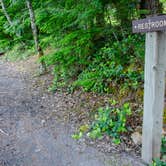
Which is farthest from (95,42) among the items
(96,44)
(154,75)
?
(154,75)

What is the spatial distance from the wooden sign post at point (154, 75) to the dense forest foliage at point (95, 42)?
6.01 ft

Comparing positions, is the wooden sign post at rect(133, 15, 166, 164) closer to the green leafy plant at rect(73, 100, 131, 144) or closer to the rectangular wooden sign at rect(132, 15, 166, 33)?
the rectangular wooden sign at rect(132, 15, 166, 33)

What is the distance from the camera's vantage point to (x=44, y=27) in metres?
6.27

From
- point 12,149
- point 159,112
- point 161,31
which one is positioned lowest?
point 12,149

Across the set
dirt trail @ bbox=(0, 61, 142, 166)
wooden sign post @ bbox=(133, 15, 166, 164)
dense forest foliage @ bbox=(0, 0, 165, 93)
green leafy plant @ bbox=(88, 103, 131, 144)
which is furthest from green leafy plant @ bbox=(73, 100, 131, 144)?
dense forest foliage @ bbox=(0, 0, 165, 93)

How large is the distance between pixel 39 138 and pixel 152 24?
269 cm

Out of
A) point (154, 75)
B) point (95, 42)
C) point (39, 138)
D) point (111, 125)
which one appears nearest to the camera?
point (154, 75)

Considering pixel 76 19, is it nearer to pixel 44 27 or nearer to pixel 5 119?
pixel 44 27

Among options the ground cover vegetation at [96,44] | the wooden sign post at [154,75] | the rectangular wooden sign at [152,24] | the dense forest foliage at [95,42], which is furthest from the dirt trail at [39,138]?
the rectangular wooden sign at [152,24]

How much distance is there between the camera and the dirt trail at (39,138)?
333 cm

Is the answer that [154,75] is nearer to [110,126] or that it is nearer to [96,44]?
[110,126]

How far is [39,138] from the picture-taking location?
156 inches

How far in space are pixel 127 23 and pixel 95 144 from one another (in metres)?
3.67

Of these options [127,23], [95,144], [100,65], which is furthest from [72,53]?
[95,144]
